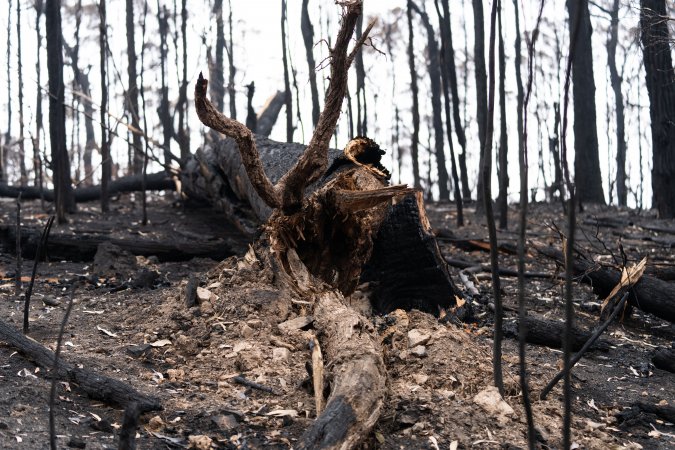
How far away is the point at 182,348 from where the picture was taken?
13.5 ft

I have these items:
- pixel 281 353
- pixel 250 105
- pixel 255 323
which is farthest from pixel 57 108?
pixel 281 353

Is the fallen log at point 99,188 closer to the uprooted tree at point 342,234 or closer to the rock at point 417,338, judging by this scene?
the uprooted tree at point 342,234

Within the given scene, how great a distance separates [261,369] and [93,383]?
0.94m

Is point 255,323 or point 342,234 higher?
point 342,234

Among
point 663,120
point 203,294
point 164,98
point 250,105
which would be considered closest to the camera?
point 203,294

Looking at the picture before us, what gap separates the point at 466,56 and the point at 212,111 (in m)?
20.0

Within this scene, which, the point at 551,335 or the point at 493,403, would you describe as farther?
the point at 551,335

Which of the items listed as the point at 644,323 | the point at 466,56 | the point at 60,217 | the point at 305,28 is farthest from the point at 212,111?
the point at 466,56

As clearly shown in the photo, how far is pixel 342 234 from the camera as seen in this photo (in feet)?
15.9

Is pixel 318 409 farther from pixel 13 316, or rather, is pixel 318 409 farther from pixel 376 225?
pixel 13 316

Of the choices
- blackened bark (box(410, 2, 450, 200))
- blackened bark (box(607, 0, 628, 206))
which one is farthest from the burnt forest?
blackened bark (box(607, 0, 628, 206))

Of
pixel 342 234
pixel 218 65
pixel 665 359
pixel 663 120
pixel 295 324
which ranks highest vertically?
pixel 218 65

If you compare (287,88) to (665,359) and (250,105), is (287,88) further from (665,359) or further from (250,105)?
(665,359)

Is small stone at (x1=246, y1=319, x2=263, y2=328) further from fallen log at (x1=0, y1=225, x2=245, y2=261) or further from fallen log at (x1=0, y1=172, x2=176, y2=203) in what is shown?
fallen log at (x1=0, y1=172, x2=176, y2=203)
